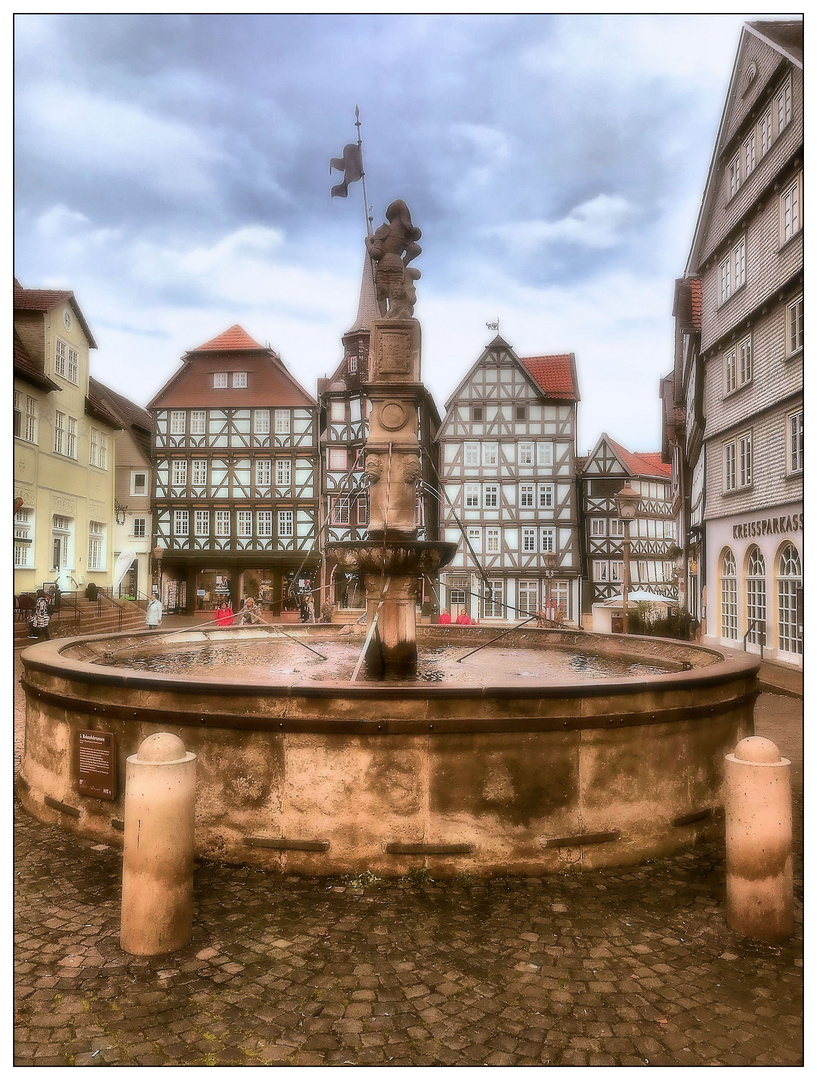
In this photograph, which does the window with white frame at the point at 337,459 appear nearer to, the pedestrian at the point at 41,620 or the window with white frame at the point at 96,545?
the window with white frame at the point at 96,545

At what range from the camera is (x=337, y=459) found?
1420 inches

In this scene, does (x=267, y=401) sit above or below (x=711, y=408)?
above

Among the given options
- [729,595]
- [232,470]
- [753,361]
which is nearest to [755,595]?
[729,595]

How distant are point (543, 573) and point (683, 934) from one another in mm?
31004

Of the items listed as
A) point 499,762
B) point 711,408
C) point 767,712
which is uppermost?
point 711,408

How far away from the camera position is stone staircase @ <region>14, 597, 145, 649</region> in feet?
62.6

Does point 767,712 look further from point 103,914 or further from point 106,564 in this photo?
point 106,564

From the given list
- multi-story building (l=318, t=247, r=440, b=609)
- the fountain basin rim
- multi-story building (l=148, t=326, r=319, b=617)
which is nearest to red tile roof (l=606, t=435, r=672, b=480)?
multi-story building (l=318, t=247, r=440, b=609)

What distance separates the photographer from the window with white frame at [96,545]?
28.0m

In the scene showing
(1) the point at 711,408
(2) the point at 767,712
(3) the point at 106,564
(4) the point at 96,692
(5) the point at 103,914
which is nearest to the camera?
(5) the point at 103,914

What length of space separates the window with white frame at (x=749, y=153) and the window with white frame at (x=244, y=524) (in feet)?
84.8

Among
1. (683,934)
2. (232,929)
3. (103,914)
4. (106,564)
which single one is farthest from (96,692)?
(106,564)

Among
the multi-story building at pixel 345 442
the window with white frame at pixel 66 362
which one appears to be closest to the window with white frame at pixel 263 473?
the multi-story building at pixel 345 442

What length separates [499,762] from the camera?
4219 mm
